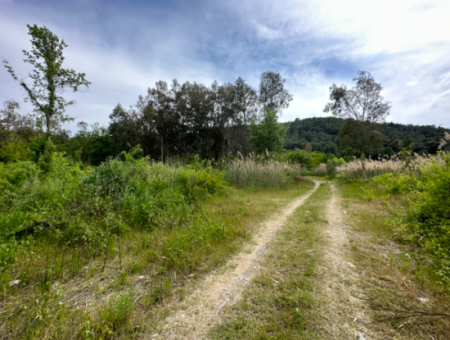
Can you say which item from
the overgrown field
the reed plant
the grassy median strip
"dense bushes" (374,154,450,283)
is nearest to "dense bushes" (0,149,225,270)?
the overgrown field

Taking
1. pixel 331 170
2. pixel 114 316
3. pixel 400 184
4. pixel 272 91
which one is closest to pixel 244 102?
pixel 272 91

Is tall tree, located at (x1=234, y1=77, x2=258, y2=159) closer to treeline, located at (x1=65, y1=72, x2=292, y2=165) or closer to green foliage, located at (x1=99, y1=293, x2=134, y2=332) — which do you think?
treeline, located at (x1=65, y1=72, x2=292, y2=165)

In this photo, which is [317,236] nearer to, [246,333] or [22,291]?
[246,333]

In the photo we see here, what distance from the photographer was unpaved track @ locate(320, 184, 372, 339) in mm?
1756

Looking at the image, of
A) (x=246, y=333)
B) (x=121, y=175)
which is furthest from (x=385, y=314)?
(x=121, y=175)

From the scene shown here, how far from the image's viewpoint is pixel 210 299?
2244 mm

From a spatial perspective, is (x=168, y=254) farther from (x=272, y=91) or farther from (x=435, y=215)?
(x=272, y=91)

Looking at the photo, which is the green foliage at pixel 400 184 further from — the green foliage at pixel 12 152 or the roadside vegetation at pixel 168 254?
the green foliage at pixel 12 152

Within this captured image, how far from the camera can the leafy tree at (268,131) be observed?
2067 centimetres

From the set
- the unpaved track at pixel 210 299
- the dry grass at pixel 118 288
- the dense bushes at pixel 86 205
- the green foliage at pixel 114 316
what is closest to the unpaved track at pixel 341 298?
the unpaved track at pixel 210 299

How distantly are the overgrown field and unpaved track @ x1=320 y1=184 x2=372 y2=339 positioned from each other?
1.64 meters

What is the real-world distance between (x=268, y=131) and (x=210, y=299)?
20.1m

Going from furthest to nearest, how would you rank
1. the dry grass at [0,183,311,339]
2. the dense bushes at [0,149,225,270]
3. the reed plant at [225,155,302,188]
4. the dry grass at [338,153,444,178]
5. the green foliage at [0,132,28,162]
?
the dry grass at [338,153,444,178] → the green foliage at [0,132,28,162] → the reed plant at [225,155,302,188] → the dense bushes at [0,149,225,270] → the dry grass at [0,183,311,339]

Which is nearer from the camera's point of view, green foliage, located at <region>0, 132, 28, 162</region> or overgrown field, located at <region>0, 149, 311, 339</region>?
overgrown field, located at <region>0, 149, 311, 339</region>
